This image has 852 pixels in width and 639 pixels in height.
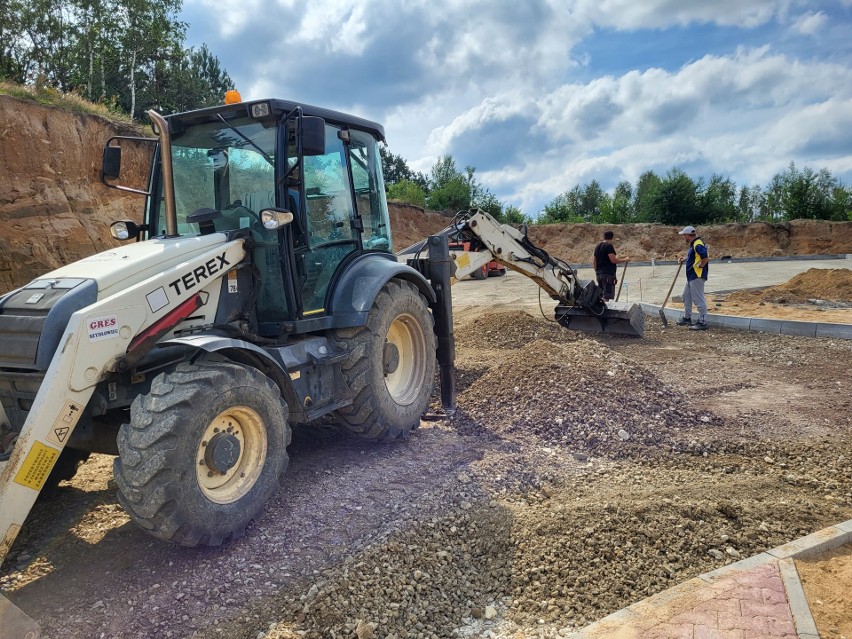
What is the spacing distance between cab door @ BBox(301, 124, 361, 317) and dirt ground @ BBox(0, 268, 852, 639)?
1337 mm

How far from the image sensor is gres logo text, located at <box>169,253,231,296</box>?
377 cm

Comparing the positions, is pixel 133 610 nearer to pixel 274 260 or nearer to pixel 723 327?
pixel 274 260

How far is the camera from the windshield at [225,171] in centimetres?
442

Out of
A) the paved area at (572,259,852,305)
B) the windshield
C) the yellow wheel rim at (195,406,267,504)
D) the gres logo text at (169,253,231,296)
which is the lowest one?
the paved area at (572,259,852,305)

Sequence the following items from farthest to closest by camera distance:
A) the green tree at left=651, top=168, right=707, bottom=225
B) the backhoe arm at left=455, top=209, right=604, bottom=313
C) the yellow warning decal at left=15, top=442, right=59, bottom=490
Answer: the green tree at left=651, top=168, right=707, bottom=225 < the backhoe arm at left=455, top=209, right=604, bottom=313 < the yellow warning decal at left=15, top=442, right=59, bottom=490

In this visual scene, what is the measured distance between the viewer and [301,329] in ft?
14.6

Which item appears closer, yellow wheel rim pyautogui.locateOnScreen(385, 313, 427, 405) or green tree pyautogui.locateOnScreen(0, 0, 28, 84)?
yellow wheel rim pyautogui.locateOnScreen(385, 313, 427, 405)

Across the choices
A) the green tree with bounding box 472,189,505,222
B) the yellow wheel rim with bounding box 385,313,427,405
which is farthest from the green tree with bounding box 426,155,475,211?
the yellow wheel rim with bounding box 385,313,427,405

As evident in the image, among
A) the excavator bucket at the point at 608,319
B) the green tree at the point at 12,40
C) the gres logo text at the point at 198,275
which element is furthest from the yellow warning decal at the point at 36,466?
the green tree at the point at 12,40

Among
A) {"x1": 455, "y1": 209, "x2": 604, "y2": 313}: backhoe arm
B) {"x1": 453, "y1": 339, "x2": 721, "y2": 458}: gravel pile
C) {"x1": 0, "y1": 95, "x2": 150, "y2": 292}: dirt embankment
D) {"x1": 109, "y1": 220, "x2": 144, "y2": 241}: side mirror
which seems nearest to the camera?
{"x1": 109, "y1": 220, "x2": 144, "y2": 241}: side mirror

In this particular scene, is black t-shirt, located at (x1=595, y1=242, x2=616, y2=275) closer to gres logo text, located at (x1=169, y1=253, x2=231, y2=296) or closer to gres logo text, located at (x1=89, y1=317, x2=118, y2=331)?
gres logo text, located at (x1=169, y1=253, x2=231, y2=296)

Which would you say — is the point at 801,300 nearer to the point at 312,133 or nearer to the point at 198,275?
the point at 312,133

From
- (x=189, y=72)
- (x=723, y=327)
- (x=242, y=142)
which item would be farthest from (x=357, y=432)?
(x=189, y=72)

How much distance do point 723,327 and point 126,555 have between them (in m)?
10.5
